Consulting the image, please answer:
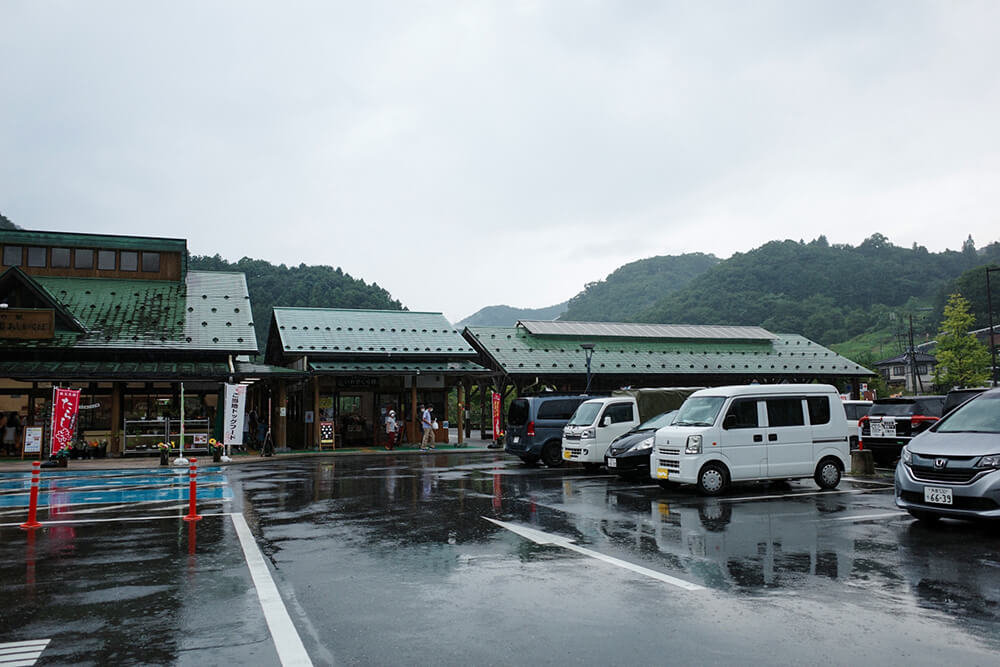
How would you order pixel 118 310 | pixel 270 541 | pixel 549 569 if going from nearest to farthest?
pixel 549 569 < pixel 270 541 < pixel 118 310

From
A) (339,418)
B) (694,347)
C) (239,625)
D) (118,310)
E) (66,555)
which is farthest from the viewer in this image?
(694,347)

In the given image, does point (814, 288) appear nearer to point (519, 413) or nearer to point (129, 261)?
point (519, 413)

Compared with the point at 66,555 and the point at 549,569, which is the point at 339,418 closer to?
the point at 66,555

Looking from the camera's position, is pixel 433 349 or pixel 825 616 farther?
pixel 433 349

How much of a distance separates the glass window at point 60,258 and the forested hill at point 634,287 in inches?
3381

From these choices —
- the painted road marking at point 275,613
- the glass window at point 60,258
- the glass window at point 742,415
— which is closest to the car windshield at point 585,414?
the glass window at point 742,415

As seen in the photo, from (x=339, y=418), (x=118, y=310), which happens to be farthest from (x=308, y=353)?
(x=118, y=310)

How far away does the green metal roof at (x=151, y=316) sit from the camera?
87.4ft

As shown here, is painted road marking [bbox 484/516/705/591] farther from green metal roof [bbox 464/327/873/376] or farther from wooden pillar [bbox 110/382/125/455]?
green metal roof [bbox 464/327/873/376]

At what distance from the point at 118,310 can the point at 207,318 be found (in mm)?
3491

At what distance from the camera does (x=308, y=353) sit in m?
Result: 29.5

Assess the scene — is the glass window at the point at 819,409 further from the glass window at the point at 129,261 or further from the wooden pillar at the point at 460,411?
the glass window at the point at 129,261

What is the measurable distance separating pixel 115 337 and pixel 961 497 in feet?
90.8

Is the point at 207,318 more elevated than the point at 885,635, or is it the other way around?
the point at 207,318
